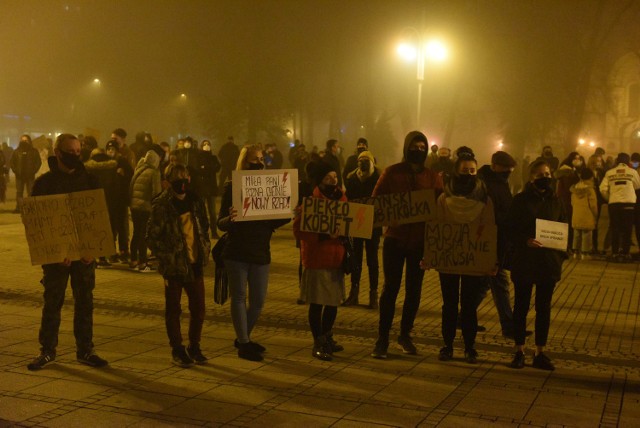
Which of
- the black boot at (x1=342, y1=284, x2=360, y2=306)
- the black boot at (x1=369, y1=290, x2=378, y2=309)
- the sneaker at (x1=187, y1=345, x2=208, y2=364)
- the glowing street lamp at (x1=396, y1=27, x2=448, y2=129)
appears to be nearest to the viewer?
the sneaker at (x1=187, y1=345, x2=208, y2=364)

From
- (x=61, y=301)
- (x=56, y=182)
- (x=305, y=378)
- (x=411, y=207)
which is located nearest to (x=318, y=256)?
(x=411, y=207)

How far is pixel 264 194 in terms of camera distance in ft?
25.3

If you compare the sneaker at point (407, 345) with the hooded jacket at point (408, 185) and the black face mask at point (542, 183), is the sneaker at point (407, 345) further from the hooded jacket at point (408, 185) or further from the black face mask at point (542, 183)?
the black face mask at point (542, 183)

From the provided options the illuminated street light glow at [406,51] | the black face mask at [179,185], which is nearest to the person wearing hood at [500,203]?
the black face mask at [179,185]

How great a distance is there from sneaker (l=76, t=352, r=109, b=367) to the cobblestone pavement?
0.43 feet

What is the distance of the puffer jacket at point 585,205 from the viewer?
1559 centimetres

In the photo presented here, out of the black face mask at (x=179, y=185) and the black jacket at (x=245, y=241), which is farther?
the black jacket at (x=245, y=241)

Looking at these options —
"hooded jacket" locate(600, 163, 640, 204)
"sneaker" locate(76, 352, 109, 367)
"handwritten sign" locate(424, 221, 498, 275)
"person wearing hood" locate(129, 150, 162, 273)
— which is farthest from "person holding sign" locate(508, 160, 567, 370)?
"hooded jacket" locate(600, 163, 640, 204)

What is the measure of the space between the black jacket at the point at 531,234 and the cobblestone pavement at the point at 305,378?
2.90ft

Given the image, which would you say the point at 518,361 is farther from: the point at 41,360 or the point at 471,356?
the point at 41,360

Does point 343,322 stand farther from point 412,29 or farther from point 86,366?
point 412,29

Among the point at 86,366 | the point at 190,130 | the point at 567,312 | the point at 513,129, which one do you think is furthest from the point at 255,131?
the point at 86,366

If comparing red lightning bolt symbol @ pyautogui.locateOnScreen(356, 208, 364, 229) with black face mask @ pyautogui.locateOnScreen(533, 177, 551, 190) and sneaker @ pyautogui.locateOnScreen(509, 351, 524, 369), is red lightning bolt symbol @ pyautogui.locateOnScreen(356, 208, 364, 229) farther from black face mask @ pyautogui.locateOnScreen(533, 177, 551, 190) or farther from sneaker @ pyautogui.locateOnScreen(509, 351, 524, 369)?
sneaker @ pyautogui.locateOnScreen(509, 351, 524, 369)

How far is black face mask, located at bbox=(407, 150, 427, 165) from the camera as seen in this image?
787 centimetres
